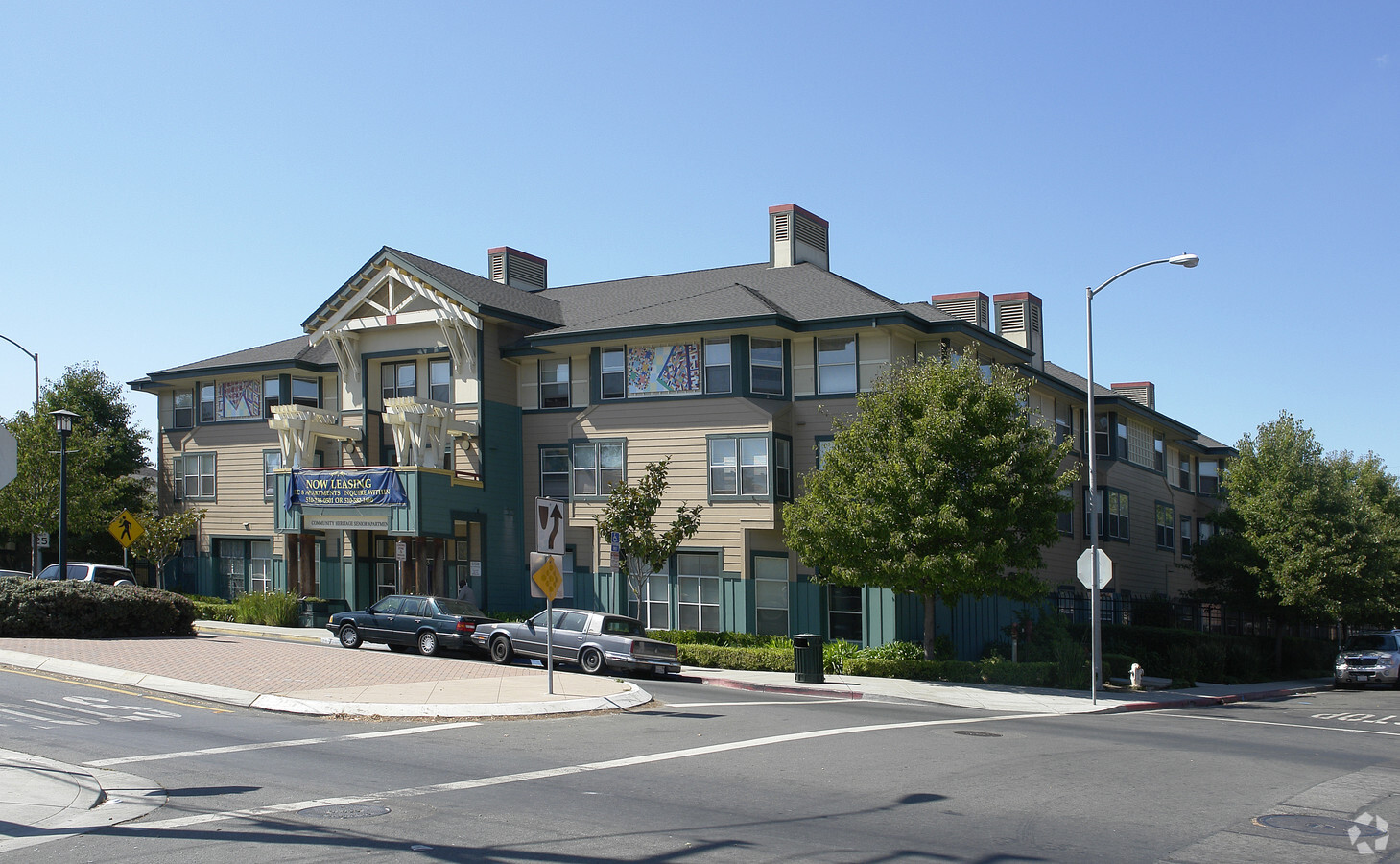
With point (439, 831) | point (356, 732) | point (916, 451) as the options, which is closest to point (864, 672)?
point (916, 451)

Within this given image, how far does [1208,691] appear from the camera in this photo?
93.3 ft

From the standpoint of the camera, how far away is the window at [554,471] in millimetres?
34969

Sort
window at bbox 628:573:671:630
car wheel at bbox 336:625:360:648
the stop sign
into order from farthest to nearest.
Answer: window at bbox 628:573:671:630, car wheel at bbox 336:625:360:648, the stop sign

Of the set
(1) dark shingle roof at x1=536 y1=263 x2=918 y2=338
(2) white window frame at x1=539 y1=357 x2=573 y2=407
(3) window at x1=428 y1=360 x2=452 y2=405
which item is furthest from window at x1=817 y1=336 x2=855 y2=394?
(3) window at x1=428 y1=360 x2=452 y2=405

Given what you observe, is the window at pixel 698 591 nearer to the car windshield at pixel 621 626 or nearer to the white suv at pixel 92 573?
the car windshield at pixel 621 626

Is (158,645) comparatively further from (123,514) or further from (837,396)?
(837,396)

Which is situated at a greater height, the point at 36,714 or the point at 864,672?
the point at 36,714

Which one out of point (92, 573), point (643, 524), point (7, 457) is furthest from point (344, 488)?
point (7, 457)

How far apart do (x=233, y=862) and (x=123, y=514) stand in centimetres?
2721

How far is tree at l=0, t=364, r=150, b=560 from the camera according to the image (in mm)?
40500

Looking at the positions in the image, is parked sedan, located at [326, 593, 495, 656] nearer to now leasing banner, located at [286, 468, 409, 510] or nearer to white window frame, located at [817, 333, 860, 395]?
now leasing banner, located at [286, 468, 409, 510]

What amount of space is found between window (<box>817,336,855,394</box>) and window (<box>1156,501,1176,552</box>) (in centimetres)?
2056

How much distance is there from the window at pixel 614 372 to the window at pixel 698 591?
5.12 m

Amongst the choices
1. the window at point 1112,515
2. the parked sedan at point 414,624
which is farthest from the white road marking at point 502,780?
the window at point 1112,515
